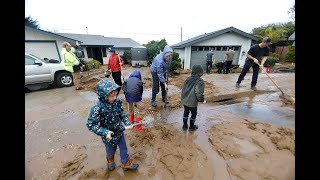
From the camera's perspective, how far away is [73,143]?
3.27 m

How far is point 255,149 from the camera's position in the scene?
2.81 meters


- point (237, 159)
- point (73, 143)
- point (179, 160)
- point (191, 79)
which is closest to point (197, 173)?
point (179, 160)

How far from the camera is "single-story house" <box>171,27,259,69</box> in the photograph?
13.2 m

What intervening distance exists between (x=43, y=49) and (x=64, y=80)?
663cm

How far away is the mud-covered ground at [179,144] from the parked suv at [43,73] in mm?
2708

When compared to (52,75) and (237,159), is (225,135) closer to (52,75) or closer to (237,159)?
(237,159)

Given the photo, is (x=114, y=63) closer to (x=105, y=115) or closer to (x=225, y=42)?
(x=105, y=115)

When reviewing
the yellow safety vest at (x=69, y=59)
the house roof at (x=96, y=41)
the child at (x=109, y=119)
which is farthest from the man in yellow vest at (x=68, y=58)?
the house roof at (x=96, y=41)

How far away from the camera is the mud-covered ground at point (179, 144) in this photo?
2424mm

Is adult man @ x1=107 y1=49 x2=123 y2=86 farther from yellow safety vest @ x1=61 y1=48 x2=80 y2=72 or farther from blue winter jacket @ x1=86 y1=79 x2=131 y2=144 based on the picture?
blue winter jacket @ x1=86 y1=79 x2=131 y2=144

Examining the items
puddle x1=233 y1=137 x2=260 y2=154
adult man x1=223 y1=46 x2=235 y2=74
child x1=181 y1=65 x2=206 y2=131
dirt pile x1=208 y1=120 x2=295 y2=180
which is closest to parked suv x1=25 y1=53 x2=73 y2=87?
child x1=181 y1=65 x2=206 y2=131

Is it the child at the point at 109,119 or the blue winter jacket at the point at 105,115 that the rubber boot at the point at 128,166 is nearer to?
the child at the point at 109,119

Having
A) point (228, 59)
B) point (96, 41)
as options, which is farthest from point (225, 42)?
point (96, 41)
